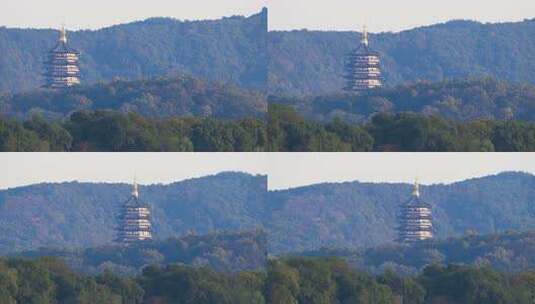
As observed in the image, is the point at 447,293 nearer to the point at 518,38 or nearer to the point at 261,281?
the point at 261,281

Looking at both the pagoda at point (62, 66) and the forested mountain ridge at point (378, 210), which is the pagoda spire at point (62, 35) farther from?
the forested mountain ridge at point (378, 210)

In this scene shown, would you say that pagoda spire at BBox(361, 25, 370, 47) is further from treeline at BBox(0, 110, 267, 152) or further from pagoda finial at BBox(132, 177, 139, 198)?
pagoda finial at BBox(132, 177, 139, 198)

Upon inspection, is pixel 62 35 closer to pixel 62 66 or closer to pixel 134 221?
pixel 62 66

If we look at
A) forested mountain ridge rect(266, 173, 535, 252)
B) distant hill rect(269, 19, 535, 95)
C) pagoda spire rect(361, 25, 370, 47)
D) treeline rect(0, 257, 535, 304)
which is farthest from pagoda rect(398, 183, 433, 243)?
pagoda spire rect(361, 25, 370, 47)

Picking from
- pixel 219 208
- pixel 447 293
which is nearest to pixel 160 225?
pixel 219 208

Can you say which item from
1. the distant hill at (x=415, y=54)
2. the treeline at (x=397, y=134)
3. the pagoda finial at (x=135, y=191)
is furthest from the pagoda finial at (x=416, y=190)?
the pagoda finial at (x=135, y=191)

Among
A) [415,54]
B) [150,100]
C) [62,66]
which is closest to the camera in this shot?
[62,66]

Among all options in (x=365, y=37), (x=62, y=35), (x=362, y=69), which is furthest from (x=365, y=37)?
(x=62, y=35)
